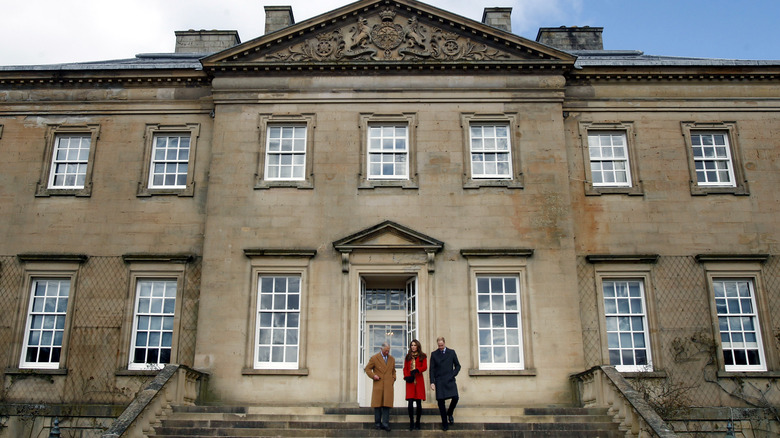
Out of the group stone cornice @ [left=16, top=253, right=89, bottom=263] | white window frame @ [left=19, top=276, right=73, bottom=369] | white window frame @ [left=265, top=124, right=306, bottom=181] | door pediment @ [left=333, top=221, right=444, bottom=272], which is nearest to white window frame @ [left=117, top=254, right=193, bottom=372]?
stone cornice @ [left=16, top=253, right=89, bottom=263]

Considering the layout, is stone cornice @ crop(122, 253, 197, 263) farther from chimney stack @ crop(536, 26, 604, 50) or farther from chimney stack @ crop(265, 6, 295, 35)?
chimney stack @ crop(536, 26, 604, 50)

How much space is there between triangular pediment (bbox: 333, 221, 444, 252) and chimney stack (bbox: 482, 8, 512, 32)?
24.4ft

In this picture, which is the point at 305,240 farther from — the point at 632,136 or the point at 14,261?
the point at 632,136

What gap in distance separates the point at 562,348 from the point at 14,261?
1284cm

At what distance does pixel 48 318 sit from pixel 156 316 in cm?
257

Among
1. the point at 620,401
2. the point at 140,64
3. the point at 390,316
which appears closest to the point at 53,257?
the point at 140,64

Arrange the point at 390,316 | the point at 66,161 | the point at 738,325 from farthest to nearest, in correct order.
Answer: the point at 66,161 → the point at 390,316 → the point at 738,325

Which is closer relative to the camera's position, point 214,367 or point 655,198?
point 214,367

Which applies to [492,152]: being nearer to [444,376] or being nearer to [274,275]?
[274,275]

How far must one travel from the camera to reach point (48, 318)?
54.5 feet

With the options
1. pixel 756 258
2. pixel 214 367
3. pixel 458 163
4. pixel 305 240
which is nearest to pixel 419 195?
pixel 458 163

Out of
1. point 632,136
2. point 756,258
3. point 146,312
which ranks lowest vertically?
point 146,312

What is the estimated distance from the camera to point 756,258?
16.5 metres

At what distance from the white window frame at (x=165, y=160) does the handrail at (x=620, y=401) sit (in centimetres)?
1003
